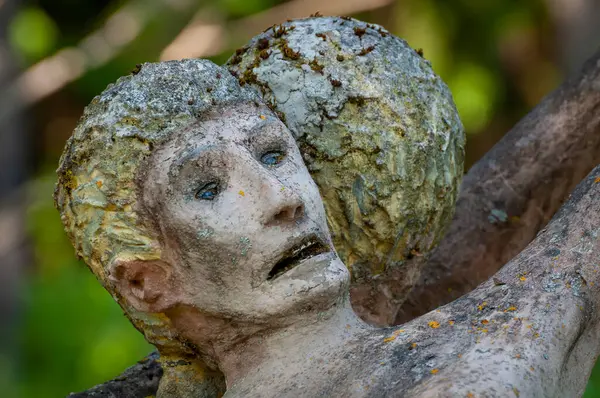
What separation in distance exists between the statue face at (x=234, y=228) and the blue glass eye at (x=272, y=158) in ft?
0.14

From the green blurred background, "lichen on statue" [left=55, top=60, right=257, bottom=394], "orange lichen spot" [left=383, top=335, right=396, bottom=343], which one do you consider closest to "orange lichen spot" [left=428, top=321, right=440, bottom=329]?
"orange lichen spot" [left=383, top=335, right=396, bottom=343]

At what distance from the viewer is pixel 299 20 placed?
267 centimetres

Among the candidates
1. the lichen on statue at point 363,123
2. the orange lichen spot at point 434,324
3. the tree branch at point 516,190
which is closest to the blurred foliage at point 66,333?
the tree branch at point 516,190

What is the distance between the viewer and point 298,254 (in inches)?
91.5

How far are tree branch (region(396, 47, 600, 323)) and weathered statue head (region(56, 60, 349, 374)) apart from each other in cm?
101

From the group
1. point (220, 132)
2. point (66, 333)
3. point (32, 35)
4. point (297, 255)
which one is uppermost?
point (32, 35)

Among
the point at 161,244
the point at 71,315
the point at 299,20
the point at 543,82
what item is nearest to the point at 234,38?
the point at 71,315

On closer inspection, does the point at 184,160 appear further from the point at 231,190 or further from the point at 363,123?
the point at 363,123

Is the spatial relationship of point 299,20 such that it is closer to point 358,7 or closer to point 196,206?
point 196,206

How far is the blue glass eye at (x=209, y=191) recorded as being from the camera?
7.52 ft

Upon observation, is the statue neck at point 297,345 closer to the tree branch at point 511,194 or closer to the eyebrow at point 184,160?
the eyebrow at point 184,160

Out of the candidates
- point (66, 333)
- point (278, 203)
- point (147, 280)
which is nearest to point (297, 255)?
point (278, 203)

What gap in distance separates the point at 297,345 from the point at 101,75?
19.3 ft

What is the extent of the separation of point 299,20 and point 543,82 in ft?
19.8
